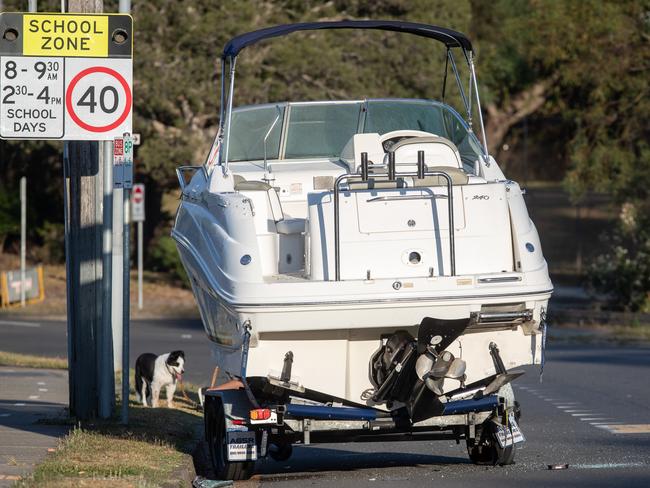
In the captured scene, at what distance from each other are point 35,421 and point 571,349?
1385 cm

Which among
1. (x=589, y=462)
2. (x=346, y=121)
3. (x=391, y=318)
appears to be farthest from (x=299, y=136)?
(x=589, y=462)

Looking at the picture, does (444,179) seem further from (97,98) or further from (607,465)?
(97,98)

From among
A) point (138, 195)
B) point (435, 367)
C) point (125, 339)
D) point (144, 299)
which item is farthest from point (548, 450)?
point (144, 299)

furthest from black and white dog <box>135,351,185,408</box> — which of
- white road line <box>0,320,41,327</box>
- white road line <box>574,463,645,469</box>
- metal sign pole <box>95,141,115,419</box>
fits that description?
white road line <box>0,320,41,327</box>

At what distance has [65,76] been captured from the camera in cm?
1197

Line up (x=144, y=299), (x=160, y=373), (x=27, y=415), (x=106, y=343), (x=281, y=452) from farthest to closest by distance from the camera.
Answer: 1. (x=144, y=299)
2. (x=160, y=373)
3. (x=27, y=415)
4. (x=106, y=343)
5. (x=281, y=452)

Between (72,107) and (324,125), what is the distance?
2.26m

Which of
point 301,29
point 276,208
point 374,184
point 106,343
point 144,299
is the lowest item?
point 144,299

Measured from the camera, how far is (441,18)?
36.2 m

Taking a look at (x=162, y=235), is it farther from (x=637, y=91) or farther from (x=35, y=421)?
(x=35, y=421)

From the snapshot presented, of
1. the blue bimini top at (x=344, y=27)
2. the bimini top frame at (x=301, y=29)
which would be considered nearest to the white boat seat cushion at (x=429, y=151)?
the bimini top frame at (x=301, y=29)

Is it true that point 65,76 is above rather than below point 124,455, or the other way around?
above

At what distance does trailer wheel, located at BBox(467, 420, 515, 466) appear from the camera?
35.0 ft

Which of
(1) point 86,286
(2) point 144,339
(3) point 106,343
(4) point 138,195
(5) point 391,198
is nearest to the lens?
(5) point 391,198
